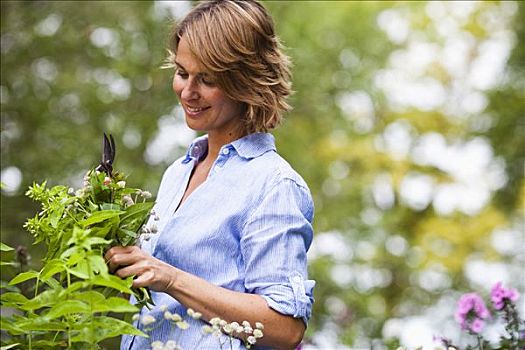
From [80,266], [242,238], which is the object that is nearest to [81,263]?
[80,266]

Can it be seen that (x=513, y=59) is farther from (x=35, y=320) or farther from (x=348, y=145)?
(x=35, y=320)

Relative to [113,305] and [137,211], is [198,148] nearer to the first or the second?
[137,211]

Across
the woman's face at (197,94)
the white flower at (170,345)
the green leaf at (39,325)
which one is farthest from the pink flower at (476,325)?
the green leaf at (39,325)

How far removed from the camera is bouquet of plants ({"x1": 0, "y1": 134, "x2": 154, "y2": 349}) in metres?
2.02

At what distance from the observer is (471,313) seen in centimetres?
365

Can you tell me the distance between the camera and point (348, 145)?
16531mm

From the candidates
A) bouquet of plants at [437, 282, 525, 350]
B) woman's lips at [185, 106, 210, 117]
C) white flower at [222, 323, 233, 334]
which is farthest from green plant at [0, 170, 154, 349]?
bouquet of plants at [437, 282, 525, 350]

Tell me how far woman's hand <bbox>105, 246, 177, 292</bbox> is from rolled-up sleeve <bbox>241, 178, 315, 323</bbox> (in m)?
0.26

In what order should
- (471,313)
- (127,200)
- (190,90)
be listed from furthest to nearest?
(471,313), (190,90), (127,200)

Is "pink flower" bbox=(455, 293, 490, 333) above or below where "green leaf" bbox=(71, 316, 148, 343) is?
above

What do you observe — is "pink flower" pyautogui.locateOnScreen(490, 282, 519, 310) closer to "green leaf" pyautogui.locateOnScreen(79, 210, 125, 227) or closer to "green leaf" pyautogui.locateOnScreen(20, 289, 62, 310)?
"green leaf" pyautogui.locateOnScreen(79, 210, 125, 227)

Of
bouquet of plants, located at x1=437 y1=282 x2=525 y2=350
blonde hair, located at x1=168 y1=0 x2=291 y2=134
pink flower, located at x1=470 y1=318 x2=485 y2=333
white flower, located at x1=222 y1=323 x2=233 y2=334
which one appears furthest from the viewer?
pink flower, located at x1=470 y1=318 x2=485 y2=333

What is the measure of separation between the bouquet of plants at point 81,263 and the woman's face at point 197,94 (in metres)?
0.26

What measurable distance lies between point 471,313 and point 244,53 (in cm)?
157
